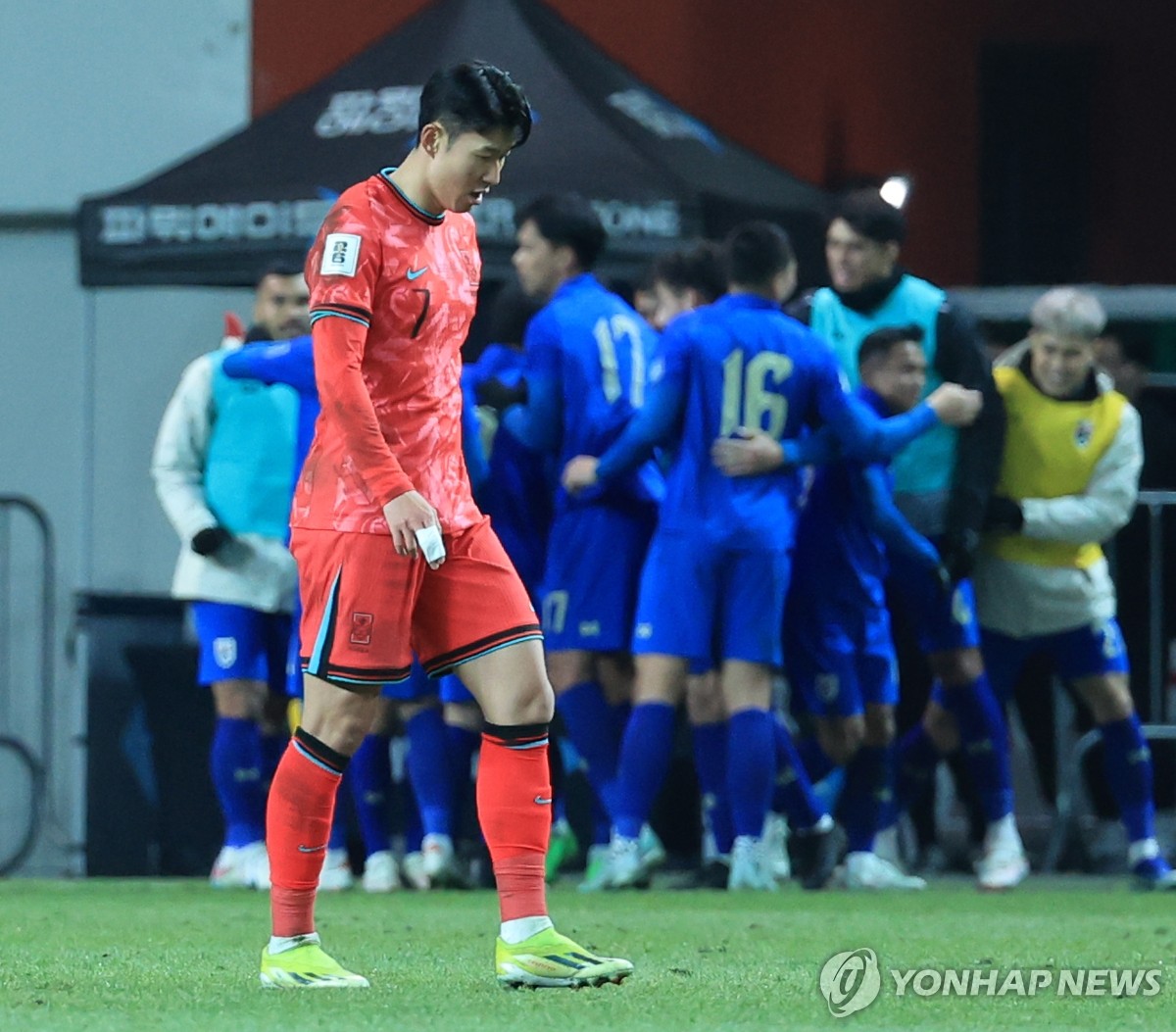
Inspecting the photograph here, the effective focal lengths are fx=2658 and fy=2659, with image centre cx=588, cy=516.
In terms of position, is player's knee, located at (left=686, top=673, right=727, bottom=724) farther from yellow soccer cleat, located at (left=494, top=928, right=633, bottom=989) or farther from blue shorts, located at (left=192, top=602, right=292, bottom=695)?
yellow soccer cleat, located at (left=494, top=928, right=633, bottom=989)

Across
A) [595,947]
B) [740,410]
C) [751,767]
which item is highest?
[740,410]

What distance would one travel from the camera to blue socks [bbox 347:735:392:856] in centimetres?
888

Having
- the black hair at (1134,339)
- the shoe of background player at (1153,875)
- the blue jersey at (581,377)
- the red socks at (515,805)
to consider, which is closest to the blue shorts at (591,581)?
the blue jersey at (581,377)

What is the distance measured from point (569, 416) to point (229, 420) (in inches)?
53.1

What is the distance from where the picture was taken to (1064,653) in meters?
8.88

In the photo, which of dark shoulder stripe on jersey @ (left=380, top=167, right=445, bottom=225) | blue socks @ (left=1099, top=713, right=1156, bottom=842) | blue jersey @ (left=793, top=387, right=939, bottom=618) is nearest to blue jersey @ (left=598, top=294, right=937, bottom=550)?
blue jersey @ (left=793, top=387, right=939, bottom=618)

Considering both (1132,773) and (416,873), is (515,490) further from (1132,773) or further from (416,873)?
(1132,773)

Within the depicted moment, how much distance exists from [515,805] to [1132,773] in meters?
4.04

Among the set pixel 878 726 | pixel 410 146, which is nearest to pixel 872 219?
pixel 878 726

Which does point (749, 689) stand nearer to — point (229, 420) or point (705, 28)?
point (229, 420)

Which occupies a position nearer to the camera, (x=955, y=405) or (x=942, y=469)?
(x=955, y=405)

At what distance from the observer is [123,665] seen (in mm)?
10523

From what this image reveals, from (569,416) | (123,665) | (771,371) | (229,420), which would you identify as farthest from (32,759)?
(771,371)

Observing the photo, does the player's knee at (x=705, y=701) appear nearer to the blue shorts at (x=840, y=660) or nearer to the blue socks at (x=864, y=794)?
the blue shorts at (x=840, y=660)
